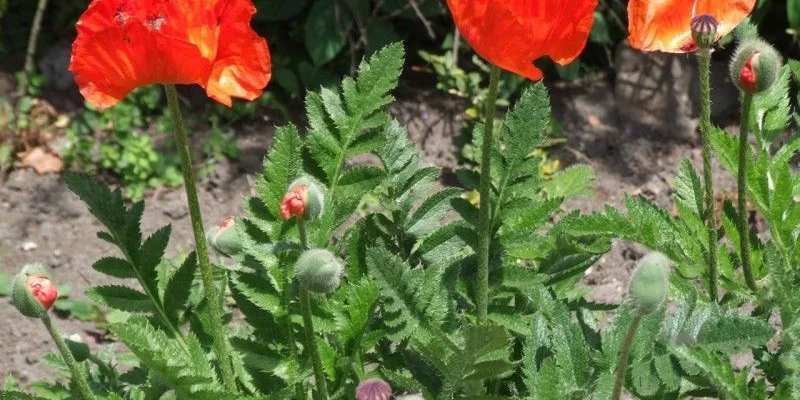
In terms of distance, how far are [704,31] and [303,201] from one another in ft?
1.94

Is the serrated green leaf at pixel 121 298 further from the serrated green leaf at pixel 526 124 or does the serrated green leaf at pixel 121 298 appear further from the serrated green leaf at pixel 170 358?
the serrated green leaf at pixel 526 124

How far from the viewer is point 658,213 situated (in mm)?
1754

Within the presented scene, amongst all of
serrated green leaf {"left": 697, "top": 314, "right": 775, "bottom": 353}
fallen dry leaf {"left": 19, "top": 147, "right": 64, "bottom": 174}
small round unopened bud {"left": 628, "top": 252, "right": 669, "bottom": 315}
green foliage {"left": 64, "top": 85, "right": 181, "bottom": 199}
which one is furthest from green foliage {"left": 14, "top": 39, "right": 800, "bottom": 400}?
fallen dry leaf {"left": 19, "top": 147, "right": 64, "bottom": 174}

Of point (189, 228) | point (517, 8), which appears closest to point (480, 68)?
point (189, 228)

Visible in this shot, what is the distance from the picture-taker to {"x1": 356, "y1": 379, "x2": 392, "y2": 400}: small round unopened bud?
1.33 metres

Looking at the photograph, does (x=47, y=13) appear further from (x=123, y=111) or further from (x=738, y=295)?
(x=738, y=295)

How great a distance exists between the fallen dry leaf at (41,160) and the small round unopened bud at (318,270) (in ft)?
9.74

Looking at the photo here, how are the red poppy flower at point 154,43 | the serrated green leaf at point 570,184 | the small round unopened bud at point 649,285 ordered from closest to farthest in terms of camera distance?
the small round unopened bud at point 649,285 → the red poppy flower at point 154,43 → the serrated green leaf at point 570,184

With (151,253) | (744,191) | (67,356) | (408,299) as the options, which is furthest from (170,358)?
(744,191)

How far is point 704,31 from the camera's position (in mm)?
1455

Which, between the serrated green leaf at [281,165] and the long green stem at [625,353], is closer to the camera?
the long green stem at [625,353]

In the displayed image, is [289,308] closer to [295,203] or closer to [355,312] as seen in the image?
[355,312]

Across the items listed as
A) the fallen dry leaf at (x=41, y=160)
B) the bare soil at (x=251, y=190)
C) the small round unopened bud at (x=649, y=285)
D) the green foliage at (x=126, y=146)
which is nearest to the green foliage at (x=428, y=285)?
the small round unopened bud at (x=649, y=285)

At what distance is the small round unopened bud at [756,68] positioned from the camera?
1.48 m
